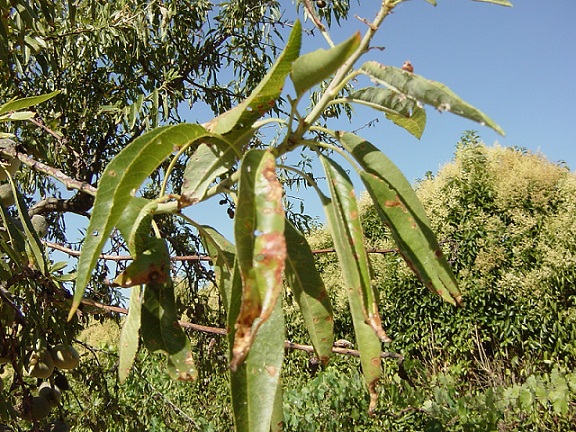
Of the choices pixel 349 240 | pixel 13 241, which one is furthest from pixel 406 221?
pixel 13 241

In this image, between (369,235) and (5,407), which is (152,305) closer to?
(5,407)

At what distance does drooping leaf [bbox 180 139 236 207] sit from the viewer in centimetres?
60

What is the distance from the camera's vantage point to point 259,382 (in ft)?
1.65

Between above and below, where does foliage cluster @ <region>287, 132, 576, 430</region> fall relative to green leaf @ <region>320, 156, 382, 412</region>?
above

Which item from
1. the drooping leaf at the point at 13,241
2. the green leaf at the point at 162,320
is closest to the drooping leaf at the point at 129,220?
the green leaf at the point at 162,320

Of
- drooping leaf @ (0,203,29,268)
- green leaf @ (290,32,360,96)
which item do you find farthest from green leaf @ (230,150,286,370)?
drooping leaf @ (0,203,29,268)

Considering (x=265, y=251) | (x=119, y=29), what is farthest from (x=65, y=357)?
(x=119, y=29)

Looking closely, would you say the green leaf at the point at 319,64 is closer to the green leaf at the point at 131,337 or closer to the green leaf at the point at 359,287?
the green leaf at the point at 359,287

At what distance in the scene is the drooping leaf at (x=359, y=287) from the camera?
1.60 ft

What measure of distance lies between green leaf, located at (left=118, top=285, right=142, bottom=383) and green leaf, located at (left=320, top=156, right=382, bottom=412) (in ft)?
0.83

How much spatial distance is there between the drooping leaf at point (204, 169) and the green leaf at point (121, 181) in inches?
2.6

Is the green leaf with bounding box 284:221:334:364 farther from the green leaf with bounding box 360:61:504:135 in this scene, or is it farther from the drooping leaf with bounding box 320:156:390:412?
the green leaf with bounding box 360:61:504:135

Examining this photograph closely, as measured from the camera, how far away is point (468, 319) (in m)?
5.92

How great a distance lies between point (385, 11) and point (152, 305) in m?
0.40
